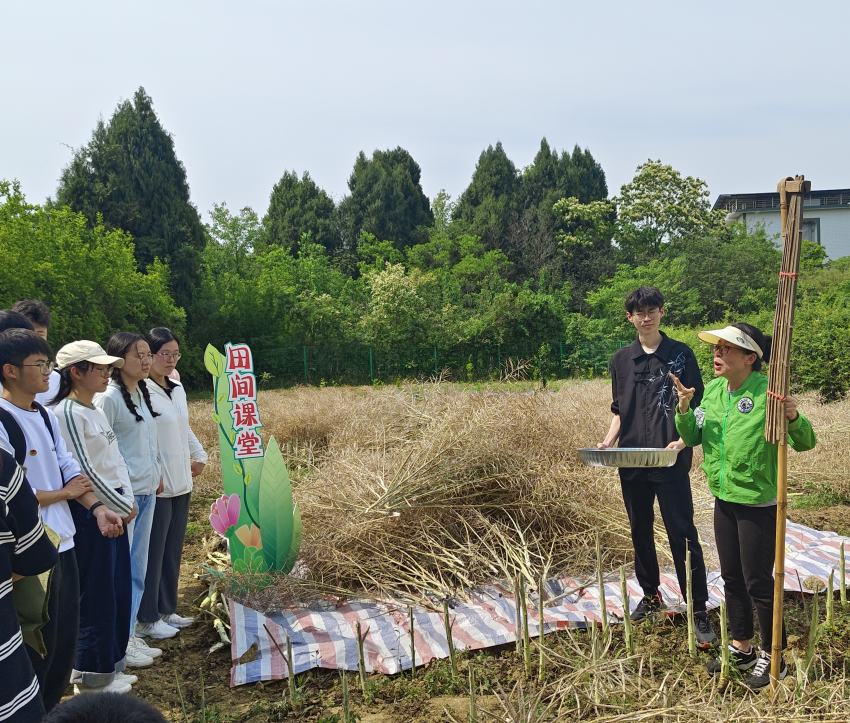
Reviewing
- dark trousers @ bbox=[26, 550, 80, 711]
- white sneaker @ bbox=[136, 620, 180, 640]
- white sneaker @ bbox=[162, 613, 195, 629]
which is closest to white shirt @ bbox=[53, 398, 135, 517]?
dark trousers @ bbox=[26, 550, 80, 711]

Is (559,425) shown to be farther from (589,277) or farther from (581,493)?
(589,277)

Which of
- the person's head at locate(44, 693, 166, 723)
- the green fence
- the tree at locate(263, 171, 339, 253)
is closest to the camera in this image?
the person's head at locate(44, 693, 166, 723)

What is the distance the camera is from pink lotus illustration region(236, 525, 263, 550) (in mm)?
4426

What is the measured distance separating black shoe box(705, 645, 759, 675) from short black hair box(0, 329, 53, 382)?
280 cm

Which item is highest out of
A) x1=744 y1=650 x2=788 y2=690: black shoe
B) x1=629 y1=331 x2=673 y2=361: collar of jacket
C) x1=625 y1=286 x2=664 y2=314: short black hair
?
x1=625 y1=286 x2=664 y2=314: short black hair

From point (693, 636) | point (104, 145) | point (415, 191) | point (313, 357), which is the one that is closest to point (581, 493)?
point (693, 636)

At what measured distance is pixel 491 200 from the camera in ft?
101

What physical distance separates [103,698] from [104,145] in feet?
74.8

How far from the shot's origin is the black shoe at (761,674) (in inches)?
111

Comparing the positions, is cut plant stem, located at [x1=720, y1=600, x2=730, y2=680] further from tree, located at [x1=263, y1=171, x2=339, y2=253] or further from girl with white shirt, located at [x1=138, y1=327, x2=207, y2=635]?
tree, located at [x1=263, y1=171, x2=339, y2=253]

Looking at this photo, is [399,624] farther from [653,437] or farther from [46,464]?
[46,464]

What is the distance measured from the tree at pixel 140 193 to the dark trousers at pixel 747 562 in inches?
769

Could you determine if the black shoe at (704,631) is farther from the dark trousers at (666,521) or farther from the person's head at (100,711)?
the person's head at (100,711)

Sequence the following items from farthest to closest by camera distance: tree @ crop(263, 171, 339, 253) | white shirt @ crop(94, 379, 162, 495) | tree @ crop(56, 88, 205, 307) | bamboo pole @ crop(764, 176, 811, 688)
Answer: tree @ crop(263, 171, 339, 253)
tree @ crop(56, 88, 205, 307)
white shirt @ crop(94, 379, 162, 495)
bamboo pole @ crop(764, 176, 811, 688)
